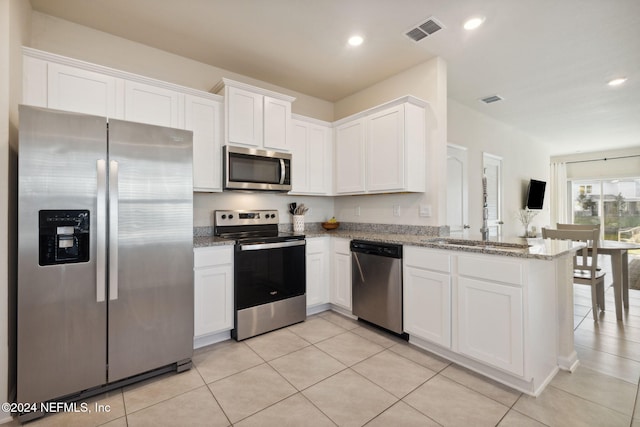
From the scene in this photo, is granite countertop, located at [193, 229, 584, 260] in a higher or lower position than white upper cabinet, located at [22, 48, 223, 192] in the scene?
lower

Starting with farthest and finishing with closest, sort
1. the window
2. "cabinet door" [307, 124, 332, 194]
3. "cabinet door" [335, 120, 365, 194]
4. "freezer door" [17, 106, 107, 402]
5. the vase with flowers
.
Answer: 1. the window
2. the vase with flowers
3. "cabinet door" [307, 124, 332, 194]
4. "cabinet door" [335, 120, 365, 194]
5. "freezer door" [17, 106, 107, 402]

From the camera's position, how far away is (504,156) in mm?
5324

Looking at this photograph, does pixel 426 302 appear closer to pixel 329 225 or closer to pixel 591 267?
pixel 329 225

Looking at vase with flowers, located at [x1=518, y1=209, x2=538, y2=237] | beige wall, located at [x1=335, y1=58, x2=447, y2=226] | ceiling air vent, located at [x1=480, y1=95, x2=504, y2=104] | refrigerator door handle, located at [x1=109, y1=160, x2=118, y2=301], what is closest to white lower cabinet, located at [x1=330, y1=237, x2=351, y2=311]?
beige wall, located at [x1=335, y1=58, x2=447, y2=226]

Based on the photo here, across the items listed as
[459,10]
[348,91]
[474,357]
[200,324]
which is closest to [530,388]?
[474,357]

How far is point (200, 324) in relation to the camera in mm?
2463

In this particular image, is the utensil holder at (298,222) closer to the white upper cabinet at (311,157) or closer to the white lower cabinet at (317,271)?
the white upper cabinet at (311,157)

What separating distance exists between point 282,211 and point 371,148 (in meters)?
1.33

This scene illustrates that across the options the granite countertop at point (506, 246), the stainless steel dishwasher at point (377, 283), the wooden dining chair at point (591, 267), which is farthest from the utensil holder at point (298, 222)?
the wooden dining chair at point (591, 267)

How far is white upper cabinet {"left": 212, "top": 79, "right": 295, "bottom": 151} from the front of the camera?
2.89 meters

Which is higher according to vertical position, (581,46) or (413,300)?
(581,46)

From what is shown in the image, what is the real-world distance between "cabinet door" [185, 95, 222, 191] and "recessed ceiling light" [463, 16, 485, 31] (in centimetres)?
232

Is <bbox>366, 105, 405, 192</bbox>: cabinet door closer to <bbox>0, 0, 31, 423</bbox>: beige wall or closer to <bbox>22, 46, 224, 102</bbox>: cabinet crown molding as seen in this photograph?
<bbox>22, 46, 224, 102</bbox>: cabinet crown molding

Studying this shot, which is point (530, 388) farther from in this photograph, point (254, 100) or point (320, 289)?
point (254, 100)
